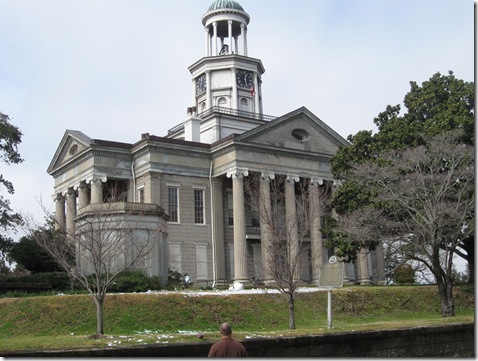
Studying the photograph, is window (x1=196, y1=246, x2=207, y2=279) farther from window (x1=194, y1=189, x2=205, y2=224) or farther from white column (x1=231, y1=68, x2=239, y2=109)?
white column (x1=231, y1=68, x2=239, y2=109)

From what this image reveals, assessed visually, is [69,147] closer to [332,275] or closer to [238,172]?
[238,172]

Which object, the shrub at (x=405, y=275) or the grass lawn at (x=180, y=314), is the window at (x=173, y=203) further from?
the shrub at (x=405, y=275)

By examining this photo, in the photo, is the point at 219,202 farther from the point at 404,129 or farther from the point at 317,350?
the point at 317,350

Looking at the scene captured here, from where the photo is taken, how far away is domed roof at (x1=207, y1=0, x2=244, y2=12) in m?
60.4

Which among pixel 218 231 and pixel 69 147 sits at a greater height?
pixel 69 147

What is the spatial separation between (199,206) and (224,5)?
2089cm

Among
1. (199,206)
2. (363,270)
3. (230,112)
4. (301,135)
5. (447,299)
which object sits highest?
(230,112)

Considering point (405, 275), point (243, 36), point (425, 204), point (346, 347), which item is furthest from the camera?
point (243, 36)

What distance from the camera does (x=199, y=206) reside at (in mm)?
48281

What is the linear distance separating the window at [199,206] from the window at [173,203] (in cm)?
150

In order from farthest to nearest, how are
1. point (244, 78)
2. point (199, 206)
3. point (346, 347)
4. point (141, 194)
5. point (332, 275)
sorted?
point (244, 78) → point (199, 206) → point (141, 194) → point (332, 275) → point (346, 347)

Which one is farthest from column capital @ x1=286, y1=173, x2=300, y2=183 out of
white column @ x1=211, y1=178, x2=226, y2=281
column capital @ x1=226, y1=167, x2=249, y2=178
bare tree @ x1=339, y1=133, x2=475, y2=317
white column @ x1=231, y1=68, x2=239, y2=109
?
bare tree @ x1=339, y1=133, x2=475, y2=317

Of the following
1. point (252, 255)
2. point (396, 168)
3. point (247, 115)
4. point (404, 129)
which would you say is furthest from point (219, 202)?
point (396, 168)

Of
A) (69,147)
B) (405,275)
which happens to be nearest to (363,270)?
(405,275)
